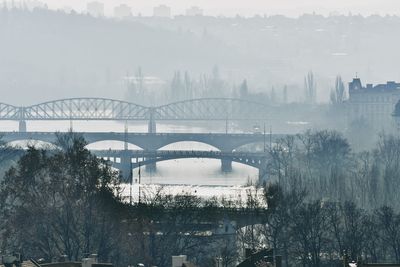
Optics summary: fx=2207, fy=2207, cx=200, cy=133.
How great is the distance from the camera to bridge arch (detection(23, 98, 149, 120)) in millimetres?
153750

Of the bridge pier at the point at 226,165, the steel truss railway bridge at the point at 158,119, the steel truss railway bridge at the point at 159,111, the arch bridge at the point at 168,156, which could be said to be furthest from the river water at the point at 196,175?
the steel truss railway bridge at the point at 159,111

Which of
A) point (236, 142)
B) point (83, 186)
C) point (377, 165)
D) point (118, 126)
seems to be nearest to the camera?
point (83, 186)

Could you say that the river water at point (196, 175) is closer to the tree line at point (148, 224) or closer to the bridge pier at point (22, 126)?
the bridge pier at point (22, 126)

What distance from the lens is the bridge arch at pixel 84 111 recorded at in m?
154

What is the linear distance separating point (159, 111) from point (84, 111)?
10.1 metres

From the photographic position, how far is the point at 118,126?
169500 mm

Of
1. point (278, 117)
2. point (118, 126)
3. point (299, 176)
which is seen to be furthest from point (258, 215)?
point (118, 126)

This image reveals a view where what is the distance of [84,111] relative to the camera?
17288cm

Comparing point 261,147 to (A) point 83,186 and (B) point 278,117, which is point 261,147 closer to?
(B) point 278,117

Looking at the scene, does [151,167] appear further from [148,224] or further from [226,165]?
[148,224]

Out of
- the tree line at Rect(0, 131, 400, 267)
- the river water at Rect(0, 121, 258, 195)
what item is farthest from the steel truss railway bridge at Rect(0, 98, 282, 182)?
the tree line at Rect(0, 131, 400, 267)

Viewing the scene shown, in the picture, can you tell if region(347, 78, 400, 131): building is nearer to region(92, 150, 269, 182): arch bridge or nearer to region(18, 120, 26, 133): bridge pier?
region(18, 120, 26, 133): bridge pier

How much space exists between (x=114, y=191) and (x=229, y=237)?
9.10 ft

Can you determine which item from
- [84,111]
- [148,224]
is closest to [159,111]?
[84,111]
